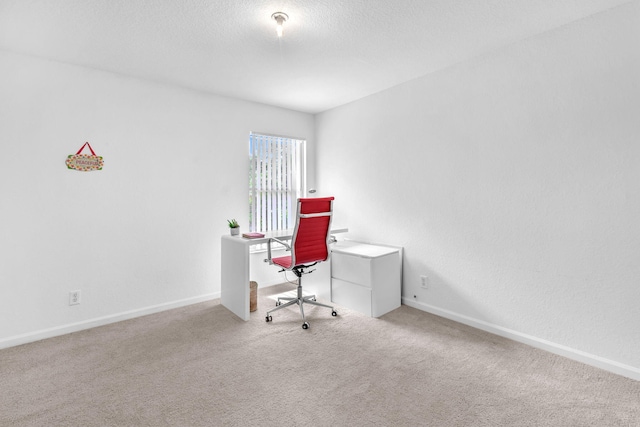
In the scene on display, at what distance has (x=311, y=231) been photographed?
3004 mm

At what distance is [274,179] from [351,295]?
1999 millimetres

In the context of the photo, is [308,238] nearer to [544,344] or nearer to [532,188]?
Result: [532,188]

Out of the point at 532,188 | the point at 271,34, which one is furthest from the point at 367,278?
the point at 271,34

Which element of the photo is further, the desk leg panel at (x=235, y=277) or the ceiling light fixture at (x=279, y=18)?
the desk leg panel at (x=235, y=277)

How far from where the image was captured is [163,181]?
3.33 m

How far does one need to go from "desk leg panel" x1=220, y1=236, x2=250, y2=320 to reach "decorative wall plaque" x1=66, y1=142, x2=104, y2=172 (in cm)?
142

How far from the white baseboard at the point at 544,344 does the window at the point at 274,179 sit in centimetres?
227

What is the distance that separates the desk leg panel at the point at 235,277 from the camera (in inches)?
118

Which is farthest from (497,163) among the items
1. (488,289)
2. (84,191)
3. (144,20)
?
(84,191)

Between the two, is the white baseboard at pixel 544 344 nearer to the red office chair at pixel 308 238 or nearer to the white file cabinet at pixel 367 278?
the white file cabinet at pixel 367 278

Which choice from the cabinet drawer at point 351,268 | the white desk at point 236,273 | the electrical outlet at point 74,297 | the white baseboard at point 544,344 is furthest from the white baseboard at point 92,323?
the white baseboard at point 544,344

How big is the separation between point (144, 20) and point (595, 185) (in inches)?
136

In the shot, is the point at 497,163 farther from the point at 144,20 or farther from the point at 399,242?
the point at 144,20

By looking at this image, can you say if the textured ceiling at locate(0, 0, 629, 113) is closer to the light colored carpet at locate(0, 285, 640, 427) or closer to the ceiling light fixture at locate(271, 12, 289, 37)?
the ceiling light fixture at locate(271, 12, 289, 37)
